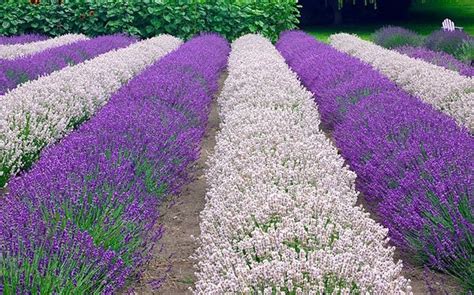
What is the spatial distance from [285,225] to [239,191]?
61cm

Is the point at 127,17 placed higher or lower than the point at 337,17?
higher

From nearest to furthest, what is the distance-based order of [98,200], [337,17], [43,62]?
[98,200] < [43,62] < [337,17]

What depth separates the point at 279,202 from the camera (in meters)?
3.22

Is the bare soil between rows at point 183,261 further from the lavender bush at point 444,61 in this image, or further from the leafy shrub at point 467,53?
the leafy shrub at point 467,53

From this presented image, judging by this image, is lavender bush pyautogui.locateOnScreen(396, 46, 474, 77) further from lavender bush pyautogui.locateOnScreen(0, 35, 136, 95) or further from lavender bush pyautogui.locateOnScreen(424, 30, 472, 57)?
lavender bush pyautogui.locateOnScreen(0, 35, 136, 95)

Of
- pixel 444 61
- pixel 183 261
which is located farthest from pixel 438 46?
pixel 183 261

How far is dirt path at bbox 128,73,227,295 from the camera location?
11.8 ft

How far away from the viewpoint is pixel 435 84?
752 centimetres

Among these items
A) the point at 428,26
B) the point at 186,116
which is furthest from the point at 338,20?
the point at 186,116

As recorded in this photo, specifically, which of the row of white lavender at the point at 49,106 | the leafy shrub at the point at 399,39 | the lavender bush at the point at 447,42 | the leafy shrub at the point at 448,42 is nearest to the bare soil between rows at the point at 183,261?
the row of white lavender at the point at 49,106

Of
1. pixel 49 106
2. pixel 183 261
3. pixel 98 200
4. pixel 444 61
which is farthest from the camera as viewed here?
pixel 444 61

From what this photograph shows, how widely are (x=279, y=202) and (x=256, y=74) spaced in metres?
4.30

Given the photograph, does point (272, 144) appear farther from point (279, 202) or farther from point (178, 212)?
point (279, 202)

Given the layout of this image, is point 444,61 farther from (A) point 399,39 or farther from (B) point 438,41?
(A) point 399,39
